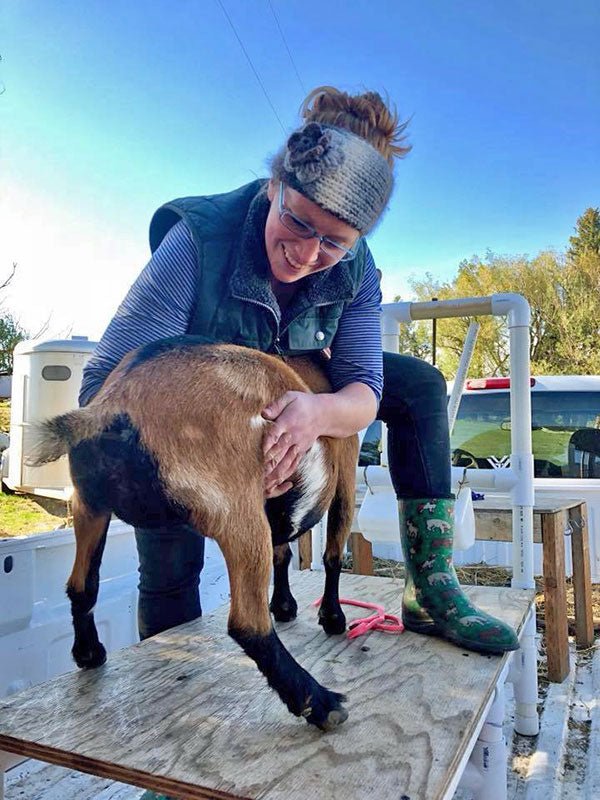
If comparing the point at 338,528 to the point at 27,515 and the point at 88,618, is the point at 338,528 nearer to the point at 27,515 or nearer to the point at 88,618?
the point at 88,618

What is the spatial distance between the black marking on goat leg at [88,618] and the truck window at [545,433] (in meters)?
2.97

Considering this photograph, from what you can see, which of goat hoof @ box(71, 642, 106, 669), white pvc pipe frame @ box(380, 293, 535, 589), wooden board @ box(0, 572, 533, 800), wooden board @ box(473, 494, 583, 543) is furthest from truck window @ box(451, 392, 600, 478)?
goat hoof @ box(71, 642, 106, 669)

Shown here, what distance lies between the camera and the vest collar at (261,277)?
116 cm

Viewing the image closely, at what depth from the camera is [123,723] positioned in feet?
3.67

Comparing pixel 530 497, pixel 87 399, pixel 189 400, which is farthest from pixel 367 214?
pixel 530 497

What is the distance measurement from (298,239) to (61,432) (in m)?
0.51

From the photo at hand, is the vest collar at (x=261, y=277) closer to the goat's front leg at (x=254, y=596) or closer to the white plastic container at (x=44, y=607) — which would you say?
the goat's front leg at (x=254, y=596)

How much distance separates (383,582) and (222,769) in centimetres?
142

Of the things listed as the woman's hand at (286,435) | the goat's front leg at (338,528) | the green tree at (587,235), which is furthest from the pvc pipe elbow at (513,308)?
the green tree at (587,235)

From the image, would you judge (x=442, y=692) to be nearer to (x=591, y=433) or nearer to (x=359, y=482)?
(x=359, y=482)

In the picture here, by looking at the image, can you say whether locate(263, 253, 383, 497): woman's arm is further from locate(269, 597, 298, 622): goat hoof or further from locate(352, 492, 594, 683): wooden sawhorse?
locate(352, 492, 594, 683): wooden sawhorse

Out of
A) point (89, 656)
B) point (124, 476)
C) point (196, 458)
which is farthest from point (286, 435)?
point (89, 656)

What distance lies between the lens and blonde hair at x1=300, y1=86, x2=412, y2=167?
1.15 metres

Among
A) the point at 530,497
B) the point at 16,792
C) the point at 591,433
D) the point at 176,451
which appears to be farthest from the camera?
the point at 591,433
